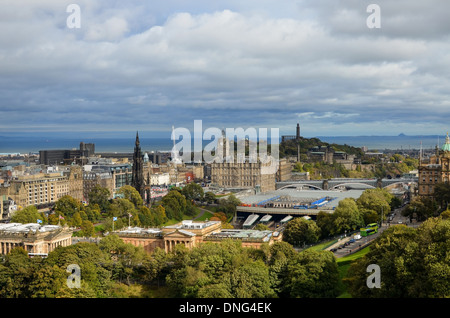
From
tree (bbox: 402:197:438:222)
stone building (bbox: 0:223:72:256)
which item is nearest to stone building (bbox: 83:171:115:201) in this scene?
stone building (bbox: 0:223:72:256)

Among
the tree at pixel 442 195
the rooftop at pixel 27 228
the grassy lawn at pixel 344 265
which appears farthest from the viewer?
the tree at pixel 442 195

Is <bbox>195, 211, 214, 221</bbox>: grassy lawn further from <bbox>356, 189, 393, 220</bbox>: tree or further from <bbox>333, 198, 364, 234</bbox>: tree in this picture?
<bbox>333, 198, 364, 234</bbox>: tree

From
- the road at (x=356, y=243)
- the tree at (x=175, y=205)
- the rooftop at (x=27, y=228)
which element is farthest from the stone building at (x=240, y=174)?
the rooftop at (x=27, y=228)

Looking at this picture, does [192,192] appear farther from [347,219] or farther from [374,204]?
[347,219]

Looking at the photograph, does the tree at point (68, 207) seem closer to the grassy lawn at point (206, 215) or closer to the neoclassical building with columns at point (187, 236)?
the grassy lawn at point (206, 215)

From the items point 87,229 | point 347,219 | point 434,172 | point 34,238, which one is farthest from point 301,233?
point 34,238

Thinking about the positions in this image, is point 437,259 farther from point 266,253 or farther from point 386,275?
point 266,253
